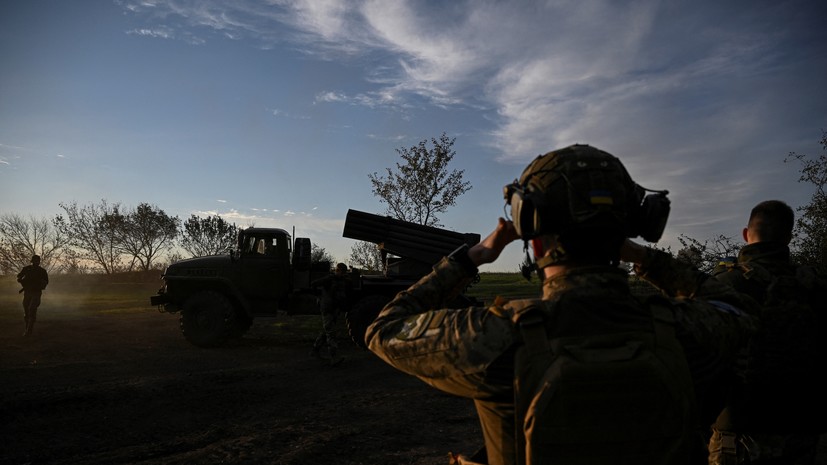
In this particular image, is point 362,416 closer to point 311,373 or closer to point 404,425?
point 404,425

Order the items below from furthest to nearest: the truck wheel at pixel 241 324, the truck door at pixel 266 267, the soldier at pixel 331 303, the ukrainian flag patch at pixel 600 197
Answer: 1. the truck wheel at pixel 241 324
2. the truck door at pixel 266 267
3. the soldier at pixel 331 303
4. the ukrainian flag patch at pixel 600 197

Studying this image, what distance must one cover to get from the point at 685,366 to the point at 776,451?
5.48 ft

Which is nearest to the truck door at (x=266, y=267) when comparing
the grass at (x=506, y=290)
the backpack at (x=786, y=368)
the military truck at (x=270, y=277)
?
the military truck at (x=270, y=277)

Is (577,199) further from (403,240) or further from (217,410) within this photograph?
(403,240)

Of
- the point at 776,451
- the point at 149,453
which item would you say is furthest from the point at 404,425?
the point at 776,451

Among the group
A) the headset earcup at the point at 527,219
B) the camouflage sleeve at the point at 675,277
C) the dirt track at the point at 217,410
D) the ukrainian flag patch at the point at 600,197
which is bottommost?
the dirt track at the point at 217,410

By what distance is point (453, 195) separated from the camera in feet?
76.3

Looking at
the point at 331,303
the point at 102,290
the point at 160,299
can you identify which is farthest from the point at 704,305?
the point at 102,290

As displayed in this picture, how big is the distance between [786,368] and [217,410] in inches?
225

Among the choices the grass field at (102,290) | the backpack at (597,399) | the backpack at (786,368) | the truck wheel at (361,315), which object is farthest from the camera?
the grass field at (102,290)

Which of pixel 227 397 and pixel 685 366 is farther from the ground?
pixel 685 366

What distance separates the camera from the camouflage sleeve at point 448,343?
132 centimetres

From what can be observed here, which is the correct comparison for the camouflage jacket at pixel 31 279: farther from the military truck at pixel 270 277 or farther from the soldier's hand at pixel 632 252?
the soldier's hand at pixel 632 252

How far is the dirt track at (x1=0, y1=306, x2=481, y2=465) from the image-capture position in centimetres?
469
